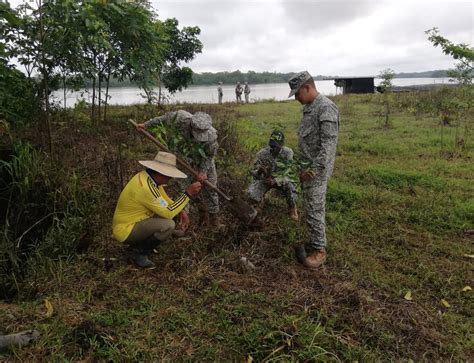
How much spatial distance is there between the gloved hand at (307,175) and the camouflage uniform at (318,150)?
3 centimetres

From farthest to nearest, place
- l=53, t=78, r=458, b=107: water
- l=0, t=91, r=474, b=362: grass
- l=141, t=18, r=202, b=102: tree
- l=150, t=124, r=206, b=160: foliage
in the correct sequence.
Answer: l=141, t=18, r=202, b=102: tree → l=53, t=78, r=458, b=107: water → l=150, t=124, r=206, b=160: foliage → l=0, t=91, r=474, b=362: grass

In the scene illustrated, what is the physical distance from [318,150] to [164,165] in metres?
1.42

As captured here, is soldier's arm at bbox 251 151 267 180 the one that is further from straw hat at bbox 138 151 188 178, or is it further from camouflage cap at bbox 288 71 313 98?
straw hat at bbox 138 151 188 178

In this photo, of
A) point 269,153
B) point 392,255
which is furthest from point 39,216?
point 392,255

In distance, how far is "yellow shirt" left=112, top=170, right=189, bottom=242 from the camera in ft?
10.8

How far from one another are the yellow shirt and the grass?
15.7 inches

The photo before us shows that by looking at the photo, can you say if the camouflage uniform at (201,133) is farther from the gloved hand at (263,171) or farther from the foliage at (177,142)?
the gloved hand at (263,171)

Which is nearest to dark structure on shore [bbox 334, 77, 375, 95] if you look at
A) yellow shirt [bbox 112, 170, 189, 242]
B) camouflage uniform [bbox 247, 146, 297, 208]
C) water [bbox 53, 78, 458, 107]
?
water [bbox 53, 78, 458, 107]

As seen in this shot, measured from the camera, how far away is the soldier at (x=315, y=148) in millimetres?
3459

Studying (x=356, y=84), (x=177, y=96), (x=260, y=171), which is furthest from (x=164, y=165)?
(x=356, y=84)

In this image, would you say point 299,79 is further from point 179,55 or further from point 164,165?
point 179,55

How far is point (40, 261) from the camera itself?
3.26 m

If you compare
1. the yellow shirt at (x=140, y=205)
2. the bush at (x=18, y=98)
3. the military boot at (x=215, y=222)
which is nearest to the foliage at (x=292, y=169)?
the yellow shirt at (x=140, y=205)

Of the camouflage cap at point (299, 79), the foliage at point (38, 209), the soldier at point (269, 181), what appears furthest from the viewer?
the soldier at point (269, 181)
